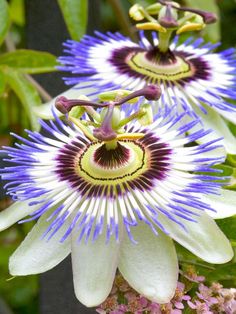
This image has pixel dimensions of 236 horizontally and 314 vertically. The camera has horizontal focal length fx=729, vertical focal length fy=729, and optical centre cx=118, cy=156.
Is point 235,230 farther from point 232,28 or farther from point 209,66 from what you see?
point 232,28

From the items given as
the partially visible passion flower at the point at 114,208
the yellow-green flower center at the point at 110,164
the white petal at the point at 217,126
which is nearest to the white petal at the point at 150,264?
the partially visible passion flower at the point at 114,208

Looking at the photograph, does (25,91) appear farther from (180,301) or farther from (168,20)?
(180,301)

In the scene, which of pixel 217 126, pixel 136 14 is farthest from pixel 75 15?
pixel 217 126

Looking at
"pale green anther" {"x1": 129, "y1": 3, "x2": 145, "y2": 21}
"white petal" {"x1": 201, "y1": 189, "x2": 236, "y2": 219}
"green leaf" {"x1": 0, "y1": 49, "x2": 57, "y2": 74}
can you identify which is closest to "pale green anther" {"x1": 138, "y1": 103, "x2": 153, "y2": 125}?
"white petal" {"x1": 201, "y1": 189, "x2": 236, "y2": 219}

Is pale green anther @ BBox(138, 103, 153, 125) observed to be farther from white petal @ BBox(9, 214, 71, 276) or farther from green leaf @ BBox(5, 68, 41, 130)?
green leaf @ BBox(5, 68, 41, 130)

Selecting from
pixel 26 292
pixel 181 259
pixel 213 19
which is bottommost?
pixel 26 292

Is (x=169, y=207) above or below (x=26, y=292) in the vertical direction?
above

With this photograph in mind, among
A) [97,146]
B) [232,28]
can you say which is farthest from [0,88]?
[232,28]
